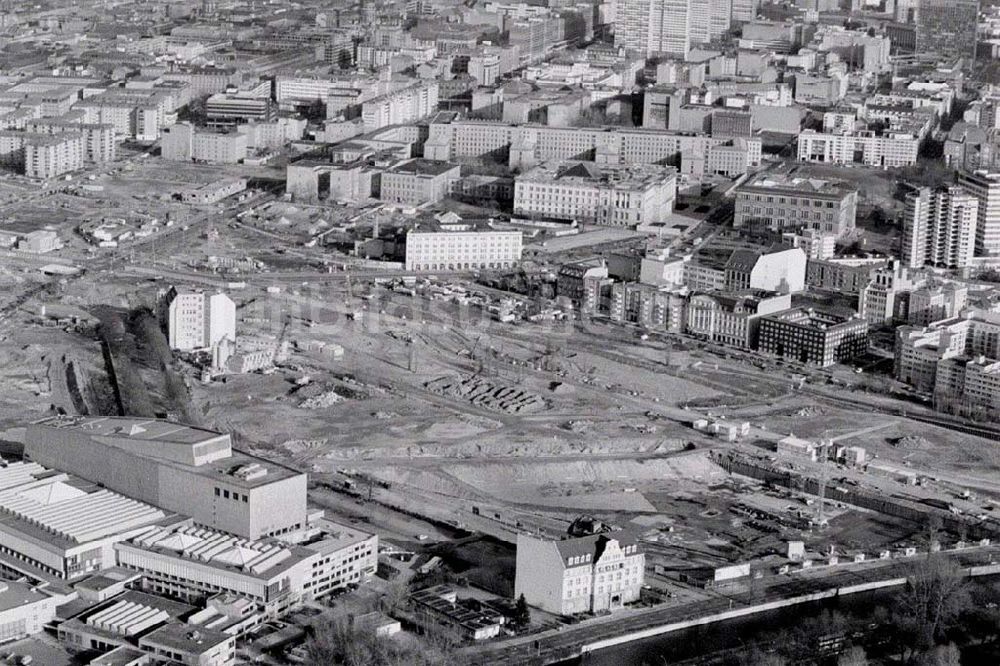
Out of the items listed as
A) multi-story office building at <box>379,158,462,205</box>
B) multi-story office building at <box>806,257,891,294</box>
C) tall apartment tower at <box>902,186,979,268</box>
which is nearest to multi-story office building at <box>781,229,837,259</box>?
multi-story office building at <box>806,257,891,294</box>

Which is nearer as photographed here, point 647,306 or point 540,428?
point 540,428

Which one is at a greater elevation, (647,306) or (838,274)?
(838,274)

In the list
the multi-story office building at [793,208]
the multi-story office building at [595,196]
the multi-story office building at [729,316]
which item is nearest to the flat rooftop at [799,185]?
the multi-story office building at [793,208]

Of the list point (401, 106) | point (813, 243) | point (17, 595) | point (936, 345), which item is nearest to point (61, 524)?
point (17, 595)

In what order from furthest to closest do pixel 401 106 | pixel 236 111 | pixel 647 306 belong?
pixel 401 106 < pixel 236 111 < pixel 647 306

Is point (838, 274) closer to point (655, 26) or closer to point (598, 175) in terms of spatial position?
point (598, 175)

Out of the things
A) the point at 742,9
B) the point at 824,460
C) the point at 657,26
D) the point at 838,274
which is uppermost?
the point at 742,9

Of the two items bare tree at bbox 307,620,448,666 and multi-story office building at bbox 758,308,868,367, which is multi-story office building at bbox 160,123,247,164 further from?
bare tree at bbox 307,620,448,666
